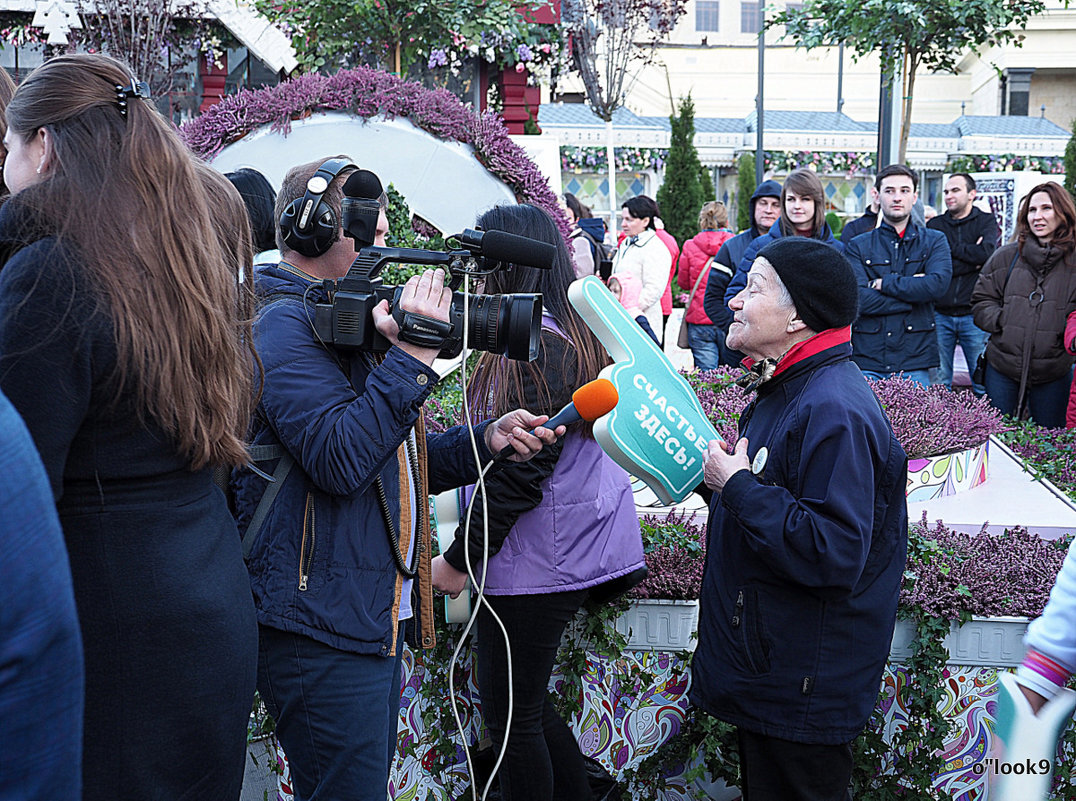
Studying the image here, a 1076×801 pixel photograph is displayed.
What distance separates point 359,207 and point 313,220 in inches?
4.1

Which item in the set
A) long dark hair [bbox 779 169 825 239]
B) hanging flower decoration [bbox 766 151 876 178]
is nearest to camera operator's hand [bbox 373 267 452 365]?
long dark hair [bbox 779 169 825 239]

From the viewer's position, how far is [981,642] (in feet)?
10.3

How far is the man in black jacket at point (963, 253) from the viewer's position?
27.0ft

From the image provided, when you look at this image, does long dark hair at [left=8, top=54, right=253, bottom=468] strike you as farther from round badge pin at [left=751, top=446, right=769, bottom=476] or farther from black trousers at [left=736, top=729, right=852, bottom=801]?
black trousers at [left=736, top=729, right=852, bottom=801]

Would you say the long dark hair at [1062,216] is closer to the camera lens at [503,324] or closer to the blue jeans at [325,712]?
the camera lens at [503,324]

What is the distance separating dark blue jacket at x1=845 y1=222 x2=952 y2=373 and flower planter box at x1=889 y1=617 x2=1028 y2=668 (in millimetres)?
3381

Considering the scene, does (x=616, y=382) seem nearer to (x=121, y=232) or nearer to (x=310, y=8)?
(x=121, y=232)

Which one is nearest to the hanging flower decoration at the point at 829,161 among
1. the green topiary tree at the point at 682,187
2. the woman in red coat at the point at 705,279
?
the green topiary tree at the point at 682,187

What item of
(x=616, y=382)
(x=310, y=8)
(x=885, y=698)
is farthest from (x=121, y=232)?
(x=310, y=8)

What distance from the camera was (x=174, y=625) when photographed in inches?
66.7

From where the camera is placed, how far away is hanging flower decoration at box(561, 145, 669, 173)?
2470 centimetres

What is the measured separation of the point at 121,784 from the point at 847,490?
62.8 inches

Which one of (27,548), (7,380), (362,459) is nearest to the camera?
(27,548)

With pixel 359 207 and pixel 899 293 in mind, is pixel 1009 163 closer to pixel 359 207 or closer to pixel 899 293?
pixel 899 293
